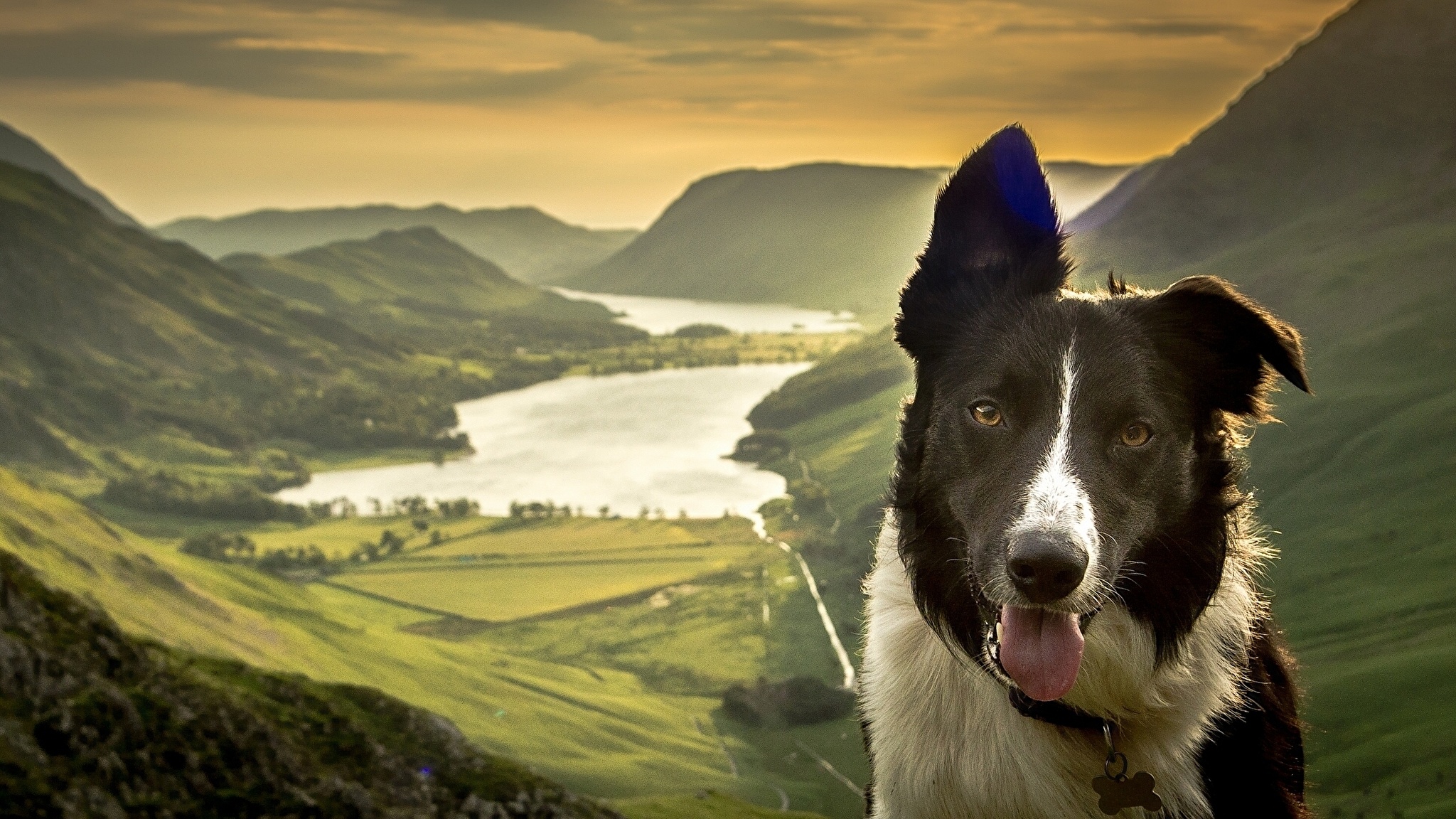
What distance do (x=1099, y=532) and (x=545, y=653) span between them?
6526 inches

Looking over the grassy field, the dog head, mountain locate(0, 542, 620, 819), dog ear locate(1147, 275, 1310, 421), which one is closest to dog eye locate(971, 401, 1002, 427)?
the dog head

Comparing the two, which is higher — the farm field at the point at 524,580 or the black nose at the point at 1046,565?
the black nose at the point at 1046,565

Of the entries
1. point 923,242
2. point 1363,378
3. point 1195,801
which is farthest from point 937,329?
point 1363,378

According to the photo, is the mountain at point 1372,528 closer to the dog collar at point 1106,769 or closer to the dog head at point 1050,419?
the dog head at point 1050,419

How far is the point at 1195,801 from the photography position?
247 inches

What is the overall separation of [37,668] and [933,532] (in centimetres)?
4070

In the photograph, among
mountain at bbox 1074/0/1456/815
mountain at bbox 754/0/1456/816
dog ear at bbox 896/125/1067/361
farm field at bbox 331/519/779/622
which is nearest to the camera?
dog ear at bbox 896/125/1067/361

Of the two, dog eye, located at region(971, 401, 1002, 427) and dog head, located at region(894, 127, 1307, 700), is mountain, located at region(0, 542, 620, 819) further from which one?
dog eye, located at region(971, 401, 1002, 427)

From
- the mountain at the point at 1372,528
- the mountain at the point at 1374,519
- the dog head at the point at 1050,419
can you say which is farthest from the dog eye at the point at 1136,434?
the mountain at the point at 1374,519

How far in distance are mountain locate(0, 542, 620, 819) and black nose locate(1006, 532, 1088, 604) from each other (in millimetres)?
37560

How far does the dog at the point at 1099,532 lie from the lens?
5965 mm

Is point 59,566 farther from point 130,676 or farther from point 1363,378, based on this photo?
point 1363,378

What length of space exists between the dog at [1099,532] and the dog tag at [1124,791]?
0.01m

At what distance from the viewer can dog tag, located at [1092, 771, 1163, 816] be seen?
19.9ft
